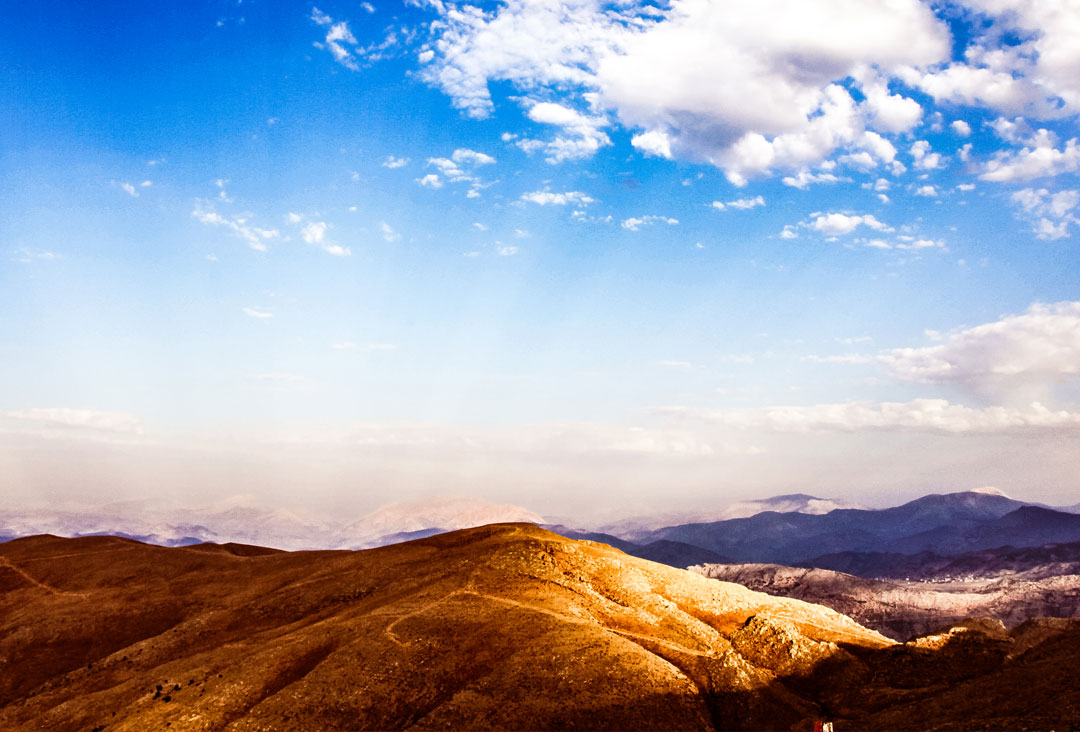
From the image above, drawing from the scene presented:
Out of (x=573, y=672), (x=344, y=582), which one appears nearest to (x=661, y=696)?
(x=573, y=672)

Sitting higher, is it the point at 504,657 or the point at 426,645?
the point at 426,645

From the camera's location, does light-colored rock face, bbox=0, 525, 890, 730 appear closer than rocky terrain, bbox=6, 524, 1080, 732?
No

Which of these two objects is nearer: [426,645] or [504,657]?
[504,657]

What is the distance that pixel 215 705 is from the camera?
46094 mm

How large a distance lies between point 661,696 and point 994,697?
19.4 m

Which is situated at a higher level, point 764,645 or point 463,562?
point 463,562

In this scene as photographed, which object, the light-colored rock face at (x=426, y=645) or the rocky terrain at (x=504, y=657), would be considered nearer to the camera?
the rocky terrain at (x=504, y=657)

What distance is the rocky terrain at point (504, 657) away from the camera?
42.8 metres

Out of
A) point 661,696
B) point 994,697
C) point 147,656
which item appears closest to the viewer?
point 994,697

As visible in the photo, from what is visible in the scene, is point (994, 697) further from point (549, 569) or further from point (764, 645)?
point (549, 569)

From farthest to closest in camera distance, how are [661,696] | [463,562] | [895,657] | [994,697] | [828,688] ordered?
[463,562]
[895,657]
[828,688]
[661,696]
[994,697]

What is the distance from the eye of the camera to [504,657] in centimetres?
4834

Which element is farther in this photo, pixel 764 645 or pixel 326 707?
pixel 764 645

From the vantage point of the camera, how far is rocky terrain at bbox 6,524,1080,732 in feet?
141
